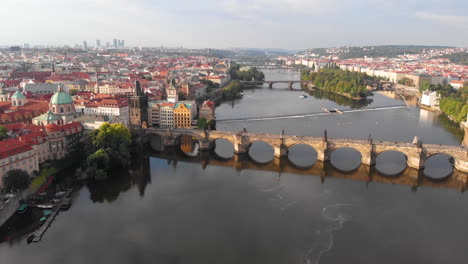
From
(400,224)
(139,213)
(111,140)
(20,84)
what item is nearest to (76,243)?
(139,213)

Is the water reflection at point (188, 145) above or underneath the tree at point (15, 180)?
underneath

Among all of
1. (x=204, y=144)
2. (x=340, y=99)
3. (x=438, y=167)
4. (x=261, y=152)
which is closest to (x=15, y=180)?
(x=204, y=144)

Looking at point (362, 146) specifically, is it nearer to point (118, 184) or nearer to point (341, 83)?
point (118, 184)

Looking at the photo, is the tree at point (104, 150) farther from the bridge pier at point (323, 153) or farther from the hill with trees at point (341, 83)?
the hill with trees at point (341, 83)

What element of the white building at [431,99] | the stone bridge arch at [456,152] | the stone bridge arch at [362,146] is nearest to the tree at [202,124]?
the stone bridge arch at [362,146]

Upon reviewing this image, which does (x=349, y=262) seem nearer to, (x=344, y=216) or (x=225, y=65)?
(x=344, y=216)

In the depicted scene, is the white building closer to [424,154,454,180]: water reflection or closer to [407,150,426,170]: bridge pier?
[424,154,454,180]: water reflection

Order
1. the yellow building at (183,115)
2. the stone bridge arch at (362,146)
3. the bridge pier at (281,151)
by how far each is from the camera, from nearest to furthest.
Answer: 1. the stone bridge arch at (362,146)
2. the bridge pier at (281,151)
3. the yellow building at (183,115)

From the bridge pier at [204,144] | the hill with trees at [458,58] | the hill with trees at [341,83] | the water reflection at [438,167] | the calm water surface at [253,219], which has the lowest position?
the calm water surface at [253,219]
